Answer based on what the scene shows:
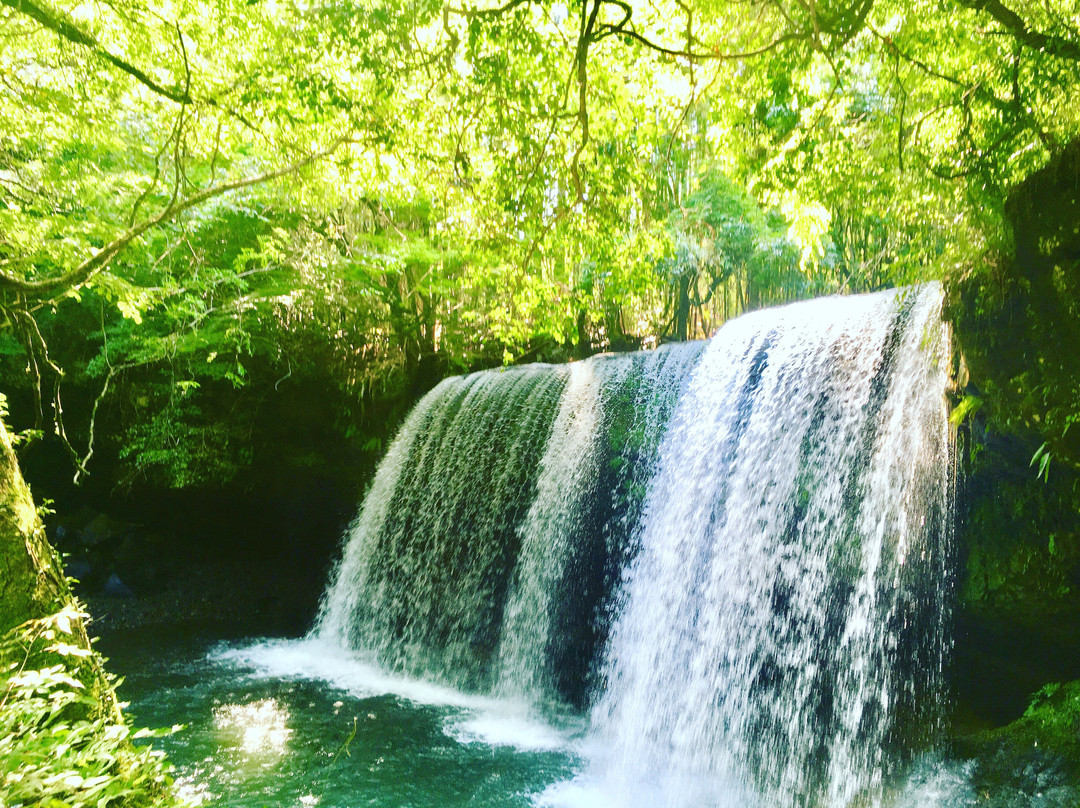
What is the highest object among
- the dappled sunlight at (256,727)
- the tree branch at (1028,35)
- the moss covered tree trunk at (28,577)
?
the tree branch at (1028,35)

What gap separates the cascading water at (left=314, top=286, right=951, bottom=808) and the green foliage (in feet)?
12.2

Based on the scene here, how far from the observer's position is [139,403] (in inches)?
384

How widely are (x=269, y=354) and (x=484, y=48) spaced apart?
668 cm

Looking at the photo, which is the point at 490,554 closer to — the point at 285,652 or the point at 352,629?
the point at 352,629

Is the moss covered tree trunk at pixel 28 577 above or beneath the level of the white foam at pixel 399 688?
above

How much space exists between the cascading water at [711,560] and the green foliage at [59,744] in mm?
3711

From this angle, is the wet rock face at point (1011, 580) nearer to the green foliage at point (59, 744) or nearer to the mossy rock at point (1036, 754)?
the mossy rock at point (1036, 754)

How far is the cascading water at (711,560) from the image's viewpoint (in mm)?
4805

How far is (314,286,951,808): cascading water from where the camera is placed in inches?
189

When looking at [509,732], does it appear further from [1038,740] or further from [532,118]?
[532,118]

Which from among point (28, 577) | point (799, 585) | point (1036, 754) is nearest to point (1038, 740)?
point (1036, 754)

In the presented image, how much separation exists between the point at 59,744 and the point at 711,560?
4.76 meters

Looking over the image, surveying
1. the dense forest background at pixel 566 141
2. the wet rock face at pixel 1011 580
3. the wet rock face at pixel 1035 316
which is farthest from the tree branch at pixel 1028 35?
the wet rock face at pixel 1011 580

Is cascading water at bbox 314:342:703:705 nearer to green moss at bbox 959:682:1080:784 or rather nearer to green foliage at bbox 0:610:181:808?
green moss at bbox 959:682:1080:784
